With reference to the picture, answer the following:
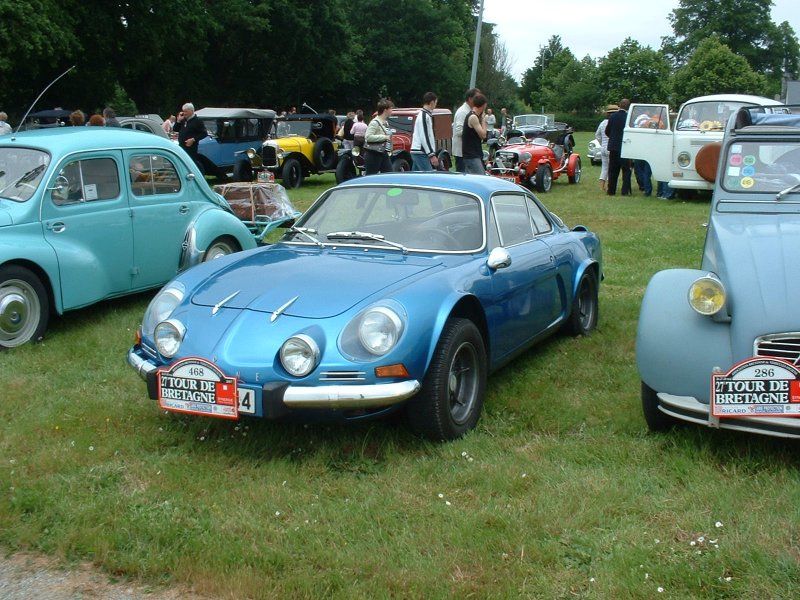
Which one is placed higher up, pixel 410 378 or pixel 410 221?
pixel 410 221

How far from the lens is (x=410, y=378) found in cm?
418

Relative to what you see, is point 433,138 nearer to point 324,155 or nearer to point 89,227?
point 89,227

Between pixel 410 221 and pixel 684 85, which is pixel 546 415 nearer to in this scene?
pixel 410 221

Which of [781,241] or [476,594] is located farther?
[781,241]

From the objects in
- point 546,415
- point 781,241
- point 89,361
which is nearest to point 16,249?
point 89,361

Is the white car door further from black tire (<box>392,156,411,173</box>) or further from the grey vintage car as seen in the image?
the grey vintage car

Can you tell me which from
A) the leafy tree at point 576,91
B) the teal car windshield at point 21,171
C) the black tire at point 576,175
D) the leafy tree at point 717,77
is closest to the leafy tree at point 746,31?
the leafy tree at point 576,91

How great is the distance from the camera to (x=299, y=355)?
412 cm

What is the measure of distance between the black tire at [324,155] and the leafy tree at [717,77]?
36.1 m

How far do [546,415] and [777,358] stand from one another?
1446 millimetres

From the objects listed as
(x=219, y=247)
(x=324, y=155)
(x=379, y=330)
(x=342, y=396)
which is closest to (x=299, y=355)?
(x=342, y=396)

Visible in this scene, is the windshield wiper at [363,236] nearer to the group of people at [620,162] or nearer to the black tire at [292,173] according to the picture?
the group of people at [620,162]

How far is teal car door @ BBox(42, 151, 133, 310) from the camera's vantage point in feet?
21.8

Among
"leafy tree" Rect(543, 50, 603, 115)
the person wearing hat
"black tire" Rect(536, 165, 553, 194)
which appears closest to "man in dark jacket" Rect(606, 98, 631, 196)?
the person wearing hat
